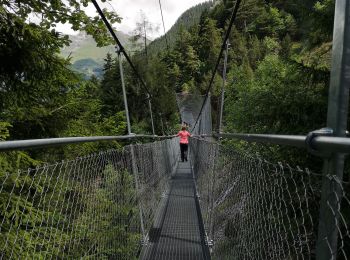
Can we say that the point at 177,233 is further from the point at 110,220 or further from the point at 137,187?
the point at 110,220

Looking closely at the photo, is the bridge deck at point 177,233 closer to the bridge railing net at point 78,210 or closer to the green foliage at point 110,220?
the bridge railing net at point 78,210

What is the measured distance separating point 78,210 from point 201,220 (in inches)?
103

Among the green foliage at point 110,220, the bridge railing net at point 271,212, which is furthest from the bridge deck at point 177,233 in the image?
the bridge railing net at point 271,212

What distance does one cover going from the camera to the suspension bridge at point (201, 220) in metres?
0.71

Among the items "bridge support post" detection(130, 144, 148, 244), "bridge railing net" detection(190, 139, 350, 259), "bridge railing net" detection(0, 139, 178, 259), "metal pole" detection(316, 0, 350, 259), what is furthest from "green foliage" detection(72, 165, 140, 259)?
"metal pole" detection(316, 0, 350, 259)

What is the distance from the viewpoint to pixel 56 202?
138 cm

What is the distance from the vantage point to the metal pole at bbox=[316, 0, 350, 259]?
0.68 meters

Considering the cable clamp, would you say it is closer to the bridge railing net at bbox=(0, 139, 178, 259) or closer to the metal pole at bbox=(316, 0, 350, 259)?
the metal pole at bbox=(316, 0, 350, 259)

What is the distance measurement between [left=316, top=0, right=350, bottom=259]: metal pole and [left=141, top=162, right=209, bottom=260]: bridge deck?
7.99 ft

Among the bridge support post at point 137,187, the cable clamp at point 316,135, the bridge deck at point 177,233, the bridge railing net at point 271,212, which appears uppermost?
the cable clamp at point 316,135

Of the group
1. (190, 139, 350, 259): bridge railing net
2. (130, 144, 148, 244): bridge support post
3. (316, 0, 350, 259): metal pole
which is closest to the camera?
(316, 0, 350, 259): metal pole

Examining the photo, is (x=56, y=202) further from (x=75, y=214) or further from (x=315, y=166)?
(x=315, y=166)

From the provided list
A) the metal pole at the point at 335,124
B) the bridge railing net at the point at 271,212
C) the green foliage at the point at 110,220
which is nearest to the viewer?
the metal pole at the point at 335,124

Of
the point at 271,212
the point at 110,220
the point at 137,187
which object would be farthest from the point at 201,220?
the point at 271,212
